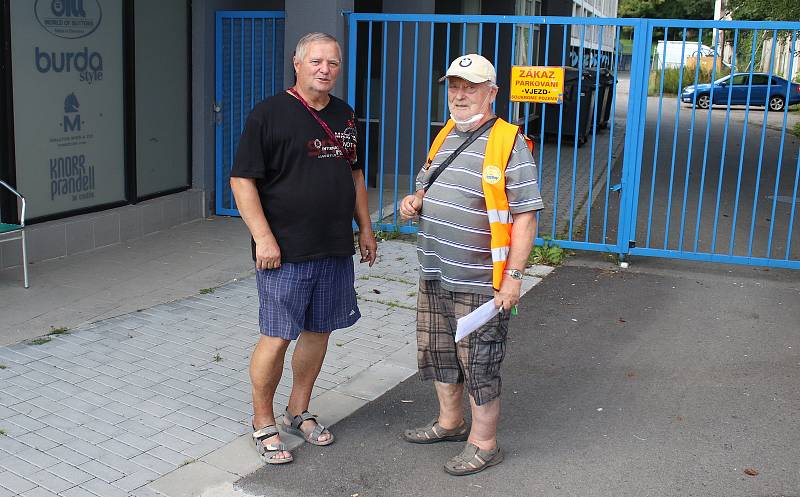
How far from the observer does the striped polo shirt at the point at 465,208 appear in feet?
12.7

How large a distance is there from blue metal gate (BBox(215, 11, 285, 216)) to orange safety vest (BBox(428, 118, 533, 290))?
6.32 metres

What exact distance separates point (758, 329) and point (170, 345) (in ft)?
13.4

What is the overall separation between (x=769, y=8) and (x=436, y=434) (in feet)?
50.2

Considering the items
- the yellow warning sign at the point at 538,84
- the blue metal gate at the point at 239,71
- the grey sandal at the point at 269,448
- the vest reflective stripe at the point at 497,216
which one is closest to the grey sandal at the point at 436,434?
the grey sandal at the point at 269,448

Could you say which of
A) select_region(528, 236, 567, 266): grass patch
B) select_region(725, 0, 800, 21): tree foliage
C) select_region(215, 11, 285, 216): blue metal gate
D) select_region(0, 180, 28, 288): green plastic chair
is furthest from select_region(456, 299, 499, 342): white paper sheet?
select_region(725, 0, 800, 21): tree foliage

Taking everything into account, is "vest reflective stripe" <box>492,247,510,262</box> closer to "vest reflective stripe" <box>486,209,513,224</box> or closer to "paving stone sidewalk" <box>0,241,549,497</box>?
"vest reflective stripe" <box>486,209,513,224</box>

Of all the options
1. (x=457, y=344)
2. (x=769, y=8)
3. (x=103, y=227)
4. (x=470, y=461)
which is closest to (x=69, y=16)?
(x=103, y=227)

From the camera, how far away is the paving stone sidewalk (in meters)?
4.11

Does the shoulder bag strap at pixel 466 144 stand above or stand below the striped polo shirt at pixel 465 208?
above

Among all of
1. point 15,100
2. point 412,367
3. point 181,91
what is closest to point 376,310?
point 412,367

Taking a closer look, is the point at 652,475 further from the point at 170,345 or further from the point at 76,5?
the point at 76,5

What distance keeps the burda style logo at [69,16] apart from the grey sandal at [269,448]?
4694 mm

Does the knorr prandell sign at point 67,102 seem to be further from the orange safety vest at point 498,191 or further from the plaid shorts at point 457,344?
the orange safety vest at point 498,191

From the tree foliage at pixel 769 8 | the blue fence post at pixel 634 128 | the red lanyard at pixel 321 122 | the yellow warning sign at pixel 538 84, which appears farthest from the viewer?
the tree foliage at pixel 769 8
